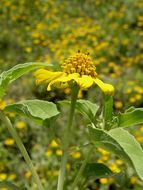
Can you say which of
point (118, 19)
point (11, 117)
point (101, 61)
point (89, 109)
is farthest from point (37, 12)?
point (89, 109)

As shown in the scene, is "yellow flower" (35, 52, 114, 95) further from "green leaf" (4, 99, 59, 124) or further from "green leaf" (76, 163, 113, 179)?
"green leaf" (76, 163, 113, 179)

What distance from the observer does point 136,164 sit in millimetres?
798

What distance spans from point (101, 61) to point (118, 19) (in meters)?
1.12

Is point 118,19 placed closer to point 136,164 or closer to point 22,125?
point 22,125

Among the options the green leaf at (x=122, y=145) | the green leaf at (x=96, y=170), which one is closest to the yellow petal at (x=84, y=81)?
the green leaf at (x=122, y=145)

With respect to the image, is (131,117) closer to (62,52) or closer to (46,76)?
(46,76)

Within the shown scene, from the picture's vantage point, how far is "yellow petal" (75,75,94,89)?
37.3 inches

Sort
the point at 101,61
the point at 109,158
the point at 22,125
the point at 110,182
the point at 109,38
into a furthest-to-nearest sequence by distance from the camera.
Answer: the point at 109,38 → the point at 101,61 → the point at 22,125 → the point at 109,158 → the point at 110,182

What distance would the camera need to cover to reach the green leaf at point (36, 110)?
0.99 metres

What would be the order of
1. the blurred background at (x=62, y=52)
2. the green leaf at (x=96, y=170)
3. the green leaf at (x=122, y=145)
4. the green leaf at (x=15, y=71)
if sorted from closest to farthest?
the green leaf at (x=122, y=145), the green leaf at (x=15, y=71), the green leaf at (x=96, y=170), the blurred background at (x=62, y=52)

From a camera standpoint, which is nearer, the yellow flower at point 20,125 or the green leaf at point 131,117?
the green leaf at point 131,117

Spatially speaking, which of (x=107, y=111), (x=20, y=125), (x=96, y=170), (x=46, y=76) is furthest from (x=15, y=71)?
(x=20, y=125)

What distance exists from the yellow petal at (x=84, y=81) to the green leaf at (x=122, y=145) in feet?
0.33

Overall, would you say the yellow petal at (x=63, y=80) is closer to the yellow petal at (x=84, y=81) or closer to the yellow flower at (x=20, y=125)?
the yellow petal at (x=84, y=81)
